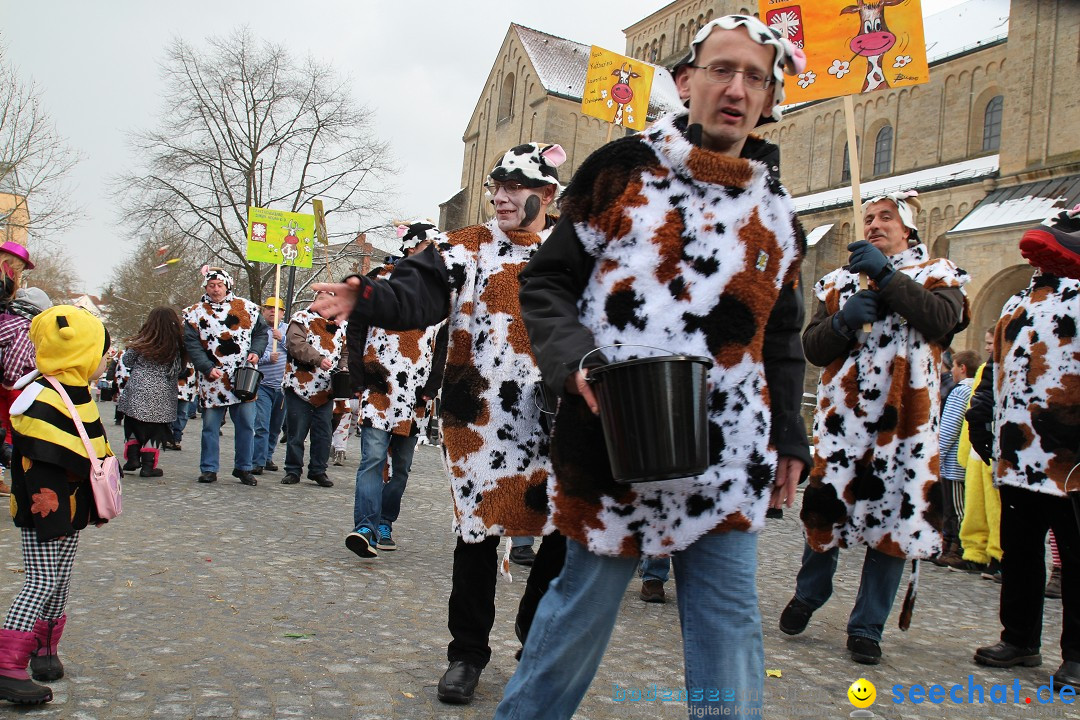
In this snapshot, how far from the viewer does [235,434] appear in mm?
9531

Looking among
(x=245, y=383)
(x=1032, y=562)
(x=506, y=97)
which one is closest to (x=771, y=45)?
(x=1032, y=562)

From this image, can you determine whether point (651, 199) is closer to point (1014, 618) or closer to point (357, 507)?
point (1014, 618)

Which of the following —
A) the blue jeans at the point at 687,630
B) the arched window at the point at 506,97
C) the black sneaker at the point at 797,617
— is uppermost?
the arched window at the point at 506,97

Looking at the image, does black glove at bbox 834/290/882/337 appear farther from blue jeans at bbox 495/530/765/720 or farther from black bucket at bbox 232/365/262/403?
black bucket at bbox 232/365/262/403

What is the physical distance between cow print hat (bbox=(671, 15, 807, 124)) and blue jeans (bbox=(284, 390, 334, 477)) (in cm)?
850

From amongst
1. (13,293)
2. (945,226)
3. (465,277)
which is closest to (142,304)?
(945,226)

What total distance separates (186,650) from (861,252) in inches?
141

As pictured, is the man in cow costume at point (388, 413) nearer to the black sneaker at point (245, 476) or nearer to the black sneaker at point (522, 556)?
the black sneaker at point (522, 556)

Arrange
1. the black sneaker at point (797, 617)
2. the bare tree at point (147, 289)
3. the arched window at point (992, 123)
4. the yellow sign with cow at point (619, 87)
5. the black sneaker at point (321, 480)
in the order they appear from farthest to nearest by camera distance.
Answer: the bare tree at point (147, 289), the arched window at point (992, 123), the yellow sign with cow at point (619, 87), the black sneaker at point (321, 480), the black sneaker at point (797, 617)

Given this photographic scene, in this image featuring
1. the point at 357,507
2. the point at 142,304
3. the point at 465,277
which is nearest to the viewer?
the point at 465,277

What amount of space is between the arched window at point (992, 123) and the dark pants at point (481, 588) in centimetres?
3527

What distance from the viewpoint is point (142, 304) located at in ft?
165

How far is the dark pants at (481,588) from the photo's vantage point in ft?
11.7

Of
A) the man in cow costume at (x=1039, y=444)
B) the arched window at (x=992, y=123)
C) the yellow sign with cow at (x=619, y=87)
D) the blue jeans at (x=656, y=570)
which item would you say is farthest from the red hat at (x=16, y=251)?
the arched window at (x=992, y=123)
